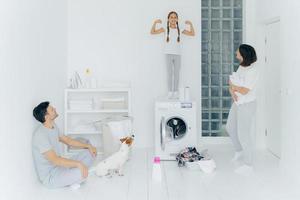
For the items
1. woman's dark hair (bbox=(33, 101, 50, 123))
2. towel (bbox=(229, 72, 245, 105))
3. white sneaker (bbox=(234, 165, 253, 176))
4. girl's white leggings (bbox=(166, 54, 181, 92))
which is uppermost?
girl's white leggings (bbox=(166, 54, 181, 92))

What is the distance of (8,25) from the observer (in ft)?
10.8

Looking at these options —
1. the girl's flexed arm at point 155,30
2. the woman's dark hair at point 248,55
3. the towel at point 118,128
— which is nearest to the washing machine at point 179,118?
the towel at point 118,128

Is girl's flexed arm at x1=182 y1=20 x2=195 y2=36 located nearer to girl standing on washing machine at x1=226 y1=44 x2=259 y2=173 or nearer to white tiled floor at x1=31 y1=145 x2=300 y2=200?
girl standing on washing machine at x1=226 y1=44 x2=259 y2=173

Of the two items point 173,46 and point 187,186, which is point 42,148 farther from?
point 173,46

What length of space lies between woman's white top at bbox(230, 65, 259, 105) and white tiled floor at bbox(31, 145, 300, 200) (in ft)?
2.68

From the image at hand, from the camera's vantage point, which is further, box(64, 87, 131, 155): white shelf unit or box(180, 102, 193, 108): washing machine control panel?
box(64, 87, 131, 155): white shelf unit

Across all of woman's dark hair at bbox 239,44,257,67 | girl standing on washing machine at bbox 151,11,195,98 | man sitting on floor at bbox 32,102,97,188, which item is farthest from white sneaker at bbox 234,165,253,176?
man sitting on floor at bbox 32,102,97,188

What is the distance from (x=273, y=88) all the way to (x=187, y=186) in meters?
2.19

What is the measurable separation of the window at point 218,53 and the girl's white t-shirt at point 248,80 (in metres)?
1.52

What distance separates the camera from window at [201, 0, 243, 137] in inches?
245

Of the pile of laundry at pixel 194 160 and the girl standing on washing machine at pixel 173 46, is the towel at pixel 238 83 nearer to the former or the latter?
the pile of laundry at pixel 194 160

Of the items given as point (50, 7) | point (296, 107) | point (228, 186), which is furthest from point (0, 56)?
point (296, 107)

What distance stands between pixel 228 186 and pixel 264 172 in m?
0.73

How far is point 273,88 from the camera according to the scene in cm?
554
